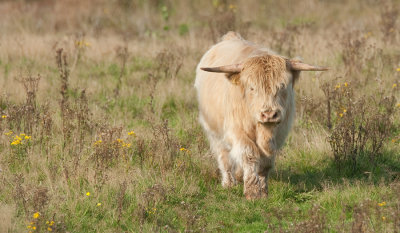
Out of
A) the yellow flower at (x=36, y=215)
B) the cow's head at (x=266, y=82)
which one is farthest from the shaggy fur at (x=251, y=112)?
the yellow flower at (x=36, y=215)

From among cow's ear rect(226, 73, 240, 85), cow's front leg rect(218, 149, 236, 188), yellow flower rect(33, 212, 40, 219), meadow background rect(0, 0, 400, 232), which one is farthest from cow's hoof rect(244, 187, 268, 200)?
yellow flower rect(33, 212, 40, 219)

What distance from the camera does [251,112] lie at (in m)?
5.68

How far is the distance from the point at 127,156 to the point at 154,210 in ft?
4.77

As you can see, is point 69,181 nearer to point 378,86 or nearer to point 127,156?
point 127,156

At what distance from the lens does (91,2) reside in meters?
19.5

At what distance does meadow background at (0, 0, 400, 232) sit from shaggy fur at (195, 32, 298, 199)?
0.27 metres

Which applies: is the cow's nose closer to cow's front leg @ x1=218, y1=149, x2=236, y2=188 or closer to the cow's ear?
the cow's ear

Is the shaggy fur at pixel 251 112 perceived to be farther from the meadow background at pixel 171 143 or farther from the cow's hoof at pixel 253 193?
the meadow background at pixel 171 143

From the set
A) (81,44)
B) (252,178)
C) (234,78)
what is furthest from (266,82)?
(81,44)

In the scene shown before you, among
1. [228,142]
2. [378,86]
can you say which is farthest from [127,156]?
[378,86]

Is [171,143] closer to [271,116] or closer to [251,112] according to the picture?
[251,112]

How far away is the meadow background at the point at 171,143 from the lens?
17.2 ft

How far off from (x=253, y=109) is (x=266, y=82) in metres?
0.29

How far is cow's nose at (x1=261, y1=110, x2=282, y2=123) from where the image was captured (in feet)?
17.8
